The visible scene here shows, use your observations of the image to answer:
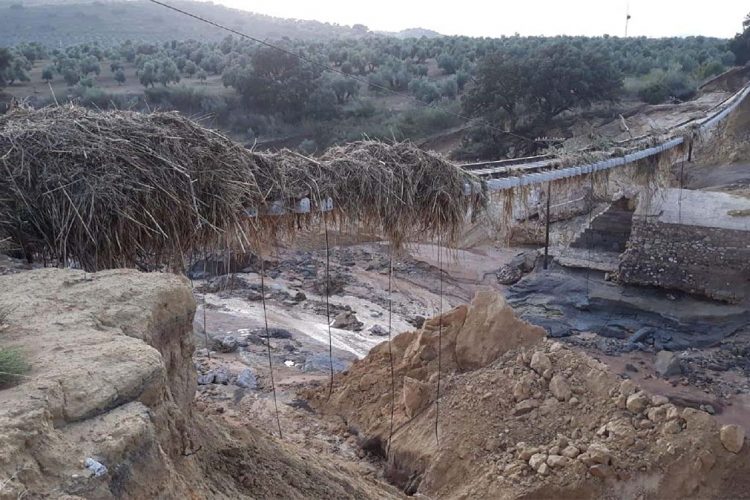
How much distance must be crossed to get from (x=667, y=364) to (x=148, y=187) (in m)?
8.61

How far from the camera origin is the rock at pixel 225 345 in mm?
8664

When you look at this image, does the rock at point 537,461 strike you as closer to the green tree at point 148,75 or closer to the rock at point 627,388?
the rock at point 627,388

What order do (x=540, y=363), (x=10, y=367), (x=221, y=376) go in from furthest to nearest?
(x=221, y=376) → (x=540, y=363) → (x=10, y=367)

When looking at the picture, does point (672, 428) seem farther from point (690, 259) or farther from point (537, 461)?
point (690, 259)

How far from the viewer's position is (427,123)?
91.2 ft

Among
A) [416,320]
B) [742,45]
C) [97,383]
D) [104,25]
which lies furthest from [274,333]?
[104,25]

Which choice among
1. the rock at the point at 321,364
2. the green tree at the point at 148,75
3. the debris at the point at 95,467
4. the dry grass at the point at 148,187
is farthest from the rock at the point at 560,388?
the green tree at the point at 148,75

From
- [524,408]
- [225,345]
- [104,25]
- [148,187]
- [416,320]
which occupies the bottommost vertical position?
[416,320]

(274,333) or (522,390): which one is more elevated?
(522,390)

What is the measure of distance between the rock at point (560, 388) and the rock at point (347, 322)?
5.36 metres

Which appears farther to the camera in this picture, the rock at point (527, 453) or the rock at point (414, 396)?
the rock at point (414, 396)

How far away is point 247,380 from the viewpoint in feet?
23.4

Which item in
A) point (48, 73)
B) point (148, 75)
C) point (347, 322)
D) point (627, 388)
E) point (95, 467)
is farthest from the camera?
point (148, 75)

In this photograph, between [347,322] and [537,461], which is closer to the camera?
[537,461]
